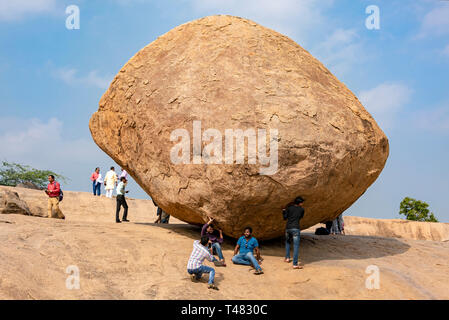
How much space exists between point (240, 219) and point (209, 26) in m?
4.04

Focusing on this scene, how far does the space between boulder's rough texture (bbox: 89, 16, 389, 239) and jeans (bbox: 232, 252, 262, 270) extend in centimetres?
59

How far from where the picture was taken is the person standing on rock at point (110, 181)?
15.6 metres

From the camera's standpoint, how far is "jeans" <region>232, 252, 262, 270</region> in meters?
7.15

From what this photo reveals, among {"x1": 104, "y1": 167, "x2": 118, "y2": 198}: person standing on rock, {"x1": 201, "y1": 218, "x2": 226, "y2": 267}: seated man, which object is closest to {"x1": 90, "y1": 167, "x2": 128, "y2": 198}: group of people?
{"x1": 104, "y1": 167, "x2": 118, "y2": 198}: person standing on rock

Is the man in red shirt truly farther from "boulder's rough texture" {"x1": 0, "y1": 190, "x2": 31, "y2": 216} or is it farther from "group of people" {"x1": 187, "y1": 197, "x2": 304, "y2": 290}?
"group of people" {"x1": 187, "y1": 197, "x2": 304, "y2": 290}

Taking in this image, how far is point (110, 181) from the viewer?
16.0 m

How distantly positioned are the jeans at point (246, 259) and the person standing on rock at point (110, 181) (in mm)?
9116

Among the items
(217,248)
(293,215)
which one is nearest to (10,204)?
→ (217,248)

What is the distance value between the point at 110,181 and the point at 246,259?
9823 millimetres

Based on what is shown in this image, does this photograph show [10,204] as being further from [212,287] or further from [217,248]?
[212,287]

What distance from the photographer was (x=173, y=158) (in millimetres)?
7727

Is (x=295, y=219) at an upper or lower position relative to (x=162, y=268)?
upper
